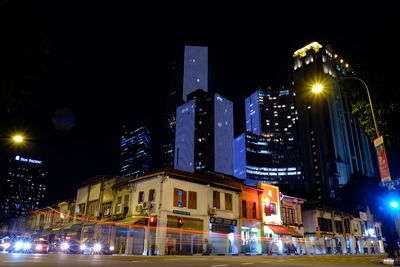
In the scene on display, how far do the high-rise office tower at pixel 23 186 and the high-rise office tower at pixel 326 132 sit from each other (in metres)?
155

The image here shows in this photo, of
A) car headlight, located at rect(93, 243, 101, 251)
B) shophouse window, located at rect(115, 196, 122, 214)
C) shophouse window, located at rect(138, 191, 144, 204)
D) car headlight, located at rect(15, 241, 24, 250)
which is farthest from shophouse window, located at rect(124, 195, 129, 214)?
car headlight, located at rect(15, 241, 24, 250)

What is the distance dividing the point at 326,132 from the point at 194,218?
12808 cm

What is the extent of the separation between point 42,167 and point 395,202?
205229 mm

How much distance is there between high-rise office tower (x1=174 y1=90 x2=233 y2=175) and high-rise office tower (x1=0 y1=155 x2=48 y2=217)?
89.5 metres

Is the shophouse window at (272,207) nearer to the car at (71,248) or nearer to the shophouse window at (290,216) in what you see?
the shophouse window at (290,216)

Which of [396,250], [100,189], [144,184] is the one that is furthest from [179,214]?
[396,250]

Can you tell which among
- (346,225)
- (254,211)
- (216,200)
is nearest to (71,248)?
(216,200)

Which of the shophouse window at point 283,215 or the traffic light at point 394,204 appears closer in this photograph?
the traffic light at point 394,204

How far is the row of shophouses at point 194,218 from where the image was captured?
99.2 feet

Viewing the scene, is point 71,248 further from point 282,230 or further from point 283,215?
point 283,215

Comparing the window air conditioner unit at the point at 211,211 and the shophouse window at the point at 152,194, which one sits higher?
the shophouse window at the point at 152,194

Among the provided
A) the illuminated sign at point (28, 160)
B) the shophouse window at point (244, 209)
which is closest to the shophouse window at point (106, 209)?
the shophouse window at point (244, 209)

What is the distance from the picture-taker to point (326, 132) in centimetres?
14438

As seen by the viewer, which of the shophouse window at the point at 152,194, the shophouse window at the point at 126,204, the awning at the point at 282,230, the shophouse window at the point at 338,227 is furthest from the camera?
the shophouse window at the point at 338,227
